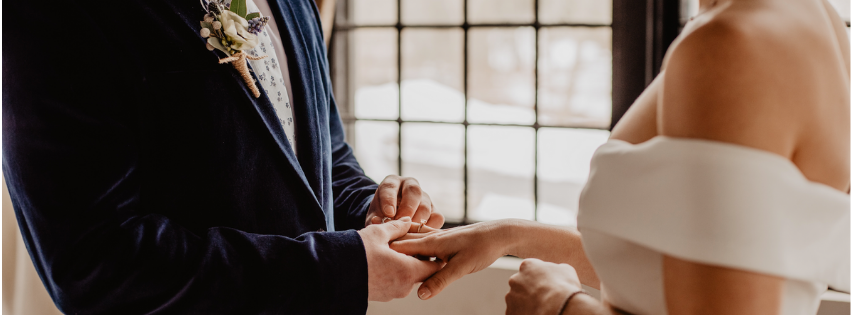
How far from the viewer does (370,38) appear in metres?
2.50

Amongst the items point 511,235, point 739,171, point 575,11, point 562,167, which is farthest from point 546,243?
point 575,11

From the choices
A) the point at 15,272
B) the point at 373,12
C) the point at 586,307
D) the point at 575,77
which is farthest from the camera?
the point at 373,12

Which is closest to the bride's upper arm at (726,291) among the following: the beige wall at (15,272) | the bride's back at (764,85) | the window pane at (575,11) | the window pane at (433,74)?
the bride's back at (764,85)

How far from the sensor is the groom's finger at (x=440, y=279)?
3.67 ft

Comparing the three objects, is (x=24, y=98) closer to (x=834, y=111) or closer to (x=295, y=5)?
(x=295, y=5)

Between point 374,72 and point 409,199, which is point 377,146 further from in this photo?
point 409,199

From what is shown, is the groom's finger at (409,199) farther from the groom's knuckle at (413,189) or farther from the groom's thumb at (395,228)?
the groom's thumb at (395,228)

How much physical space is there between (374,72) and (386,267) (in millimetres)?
1632

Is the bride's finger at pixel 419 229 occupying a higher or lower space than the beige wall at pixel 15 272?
higher

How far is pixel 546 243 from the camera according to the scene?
1.25m

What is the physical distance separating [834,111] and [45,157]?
106 cm

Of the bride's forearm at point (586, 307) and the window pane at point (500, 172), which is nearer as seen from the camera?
the bride's forearm at point (586, 307)

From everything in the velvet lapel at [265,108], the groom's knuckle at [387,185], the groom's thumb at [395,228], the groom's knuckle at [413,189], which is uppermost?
the velvet lapel at [265,108]

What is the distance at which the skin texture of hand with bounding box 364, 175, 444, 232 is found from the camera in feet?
4.17
